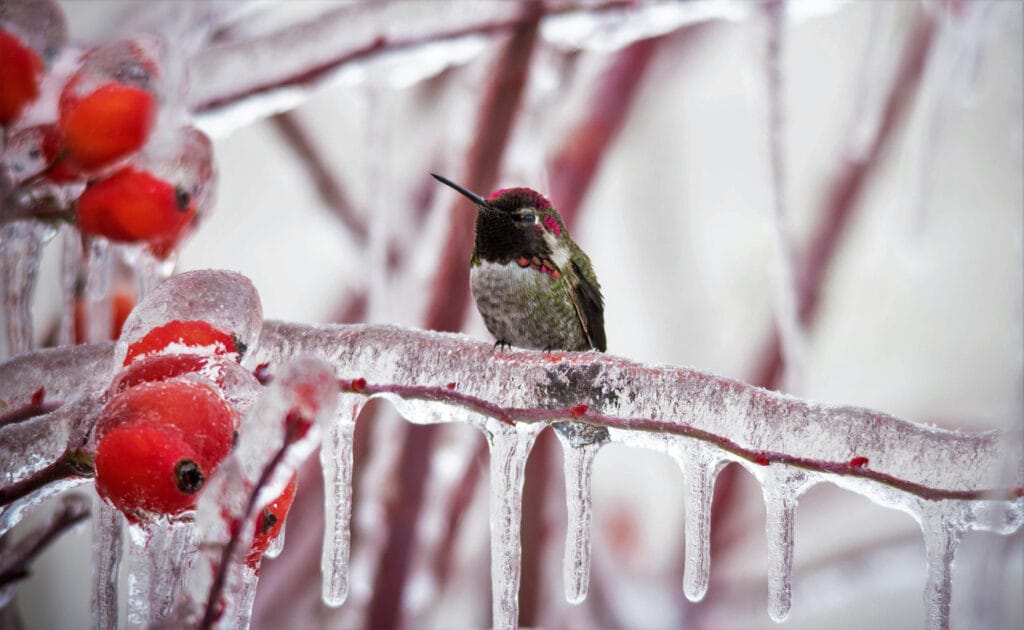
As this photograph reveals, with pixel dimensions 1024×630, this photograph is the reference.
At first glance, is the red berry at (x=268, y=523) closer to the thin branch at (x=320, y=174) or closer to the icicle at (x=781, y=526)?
the icicle at (x=781, y=526)

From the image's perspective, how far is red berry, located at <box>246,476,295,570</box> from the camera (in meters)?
0.22

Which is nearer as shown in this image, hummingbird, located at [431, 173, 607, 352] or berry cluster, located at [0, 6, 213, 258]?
berry cluster, located at [0, 6, 213, 258]

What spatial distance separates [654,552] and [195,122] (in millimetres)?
869

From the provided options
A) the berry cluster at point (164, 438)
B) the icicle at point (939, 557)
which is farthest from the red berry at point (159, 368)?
the icicle at point (939, 557)

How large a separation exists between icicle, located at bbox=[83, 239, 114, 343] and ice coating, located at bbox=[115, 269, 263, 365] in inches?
3.0

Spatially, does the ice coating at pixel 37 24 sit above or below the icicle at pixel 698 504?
above

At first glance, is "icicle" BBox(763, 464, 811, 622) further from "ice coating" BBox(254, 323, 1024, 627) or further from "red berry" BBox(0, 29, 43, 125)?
"red berry" BBox(0, 29, 43, 125)

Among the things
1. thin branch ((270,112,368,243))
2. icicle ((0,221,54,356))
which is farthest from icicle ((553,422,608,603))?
thin branch ((270,112,368,243))

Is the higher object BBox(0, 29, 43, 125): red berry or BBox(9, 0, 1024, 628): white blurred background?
BBox(9, 0, 1024, 628): white blurred background

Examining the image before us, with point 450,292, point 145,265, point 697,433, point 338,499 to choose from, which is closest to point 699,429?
point 697,433

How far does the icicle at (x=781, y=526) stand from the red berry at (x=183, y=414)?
0.17 m

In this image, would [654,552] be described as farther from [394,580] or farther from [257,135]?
[257,135]

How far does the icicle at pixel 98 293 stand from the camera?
1.00 feet

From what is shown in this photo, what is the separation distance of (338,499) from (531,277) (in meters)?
0.18
